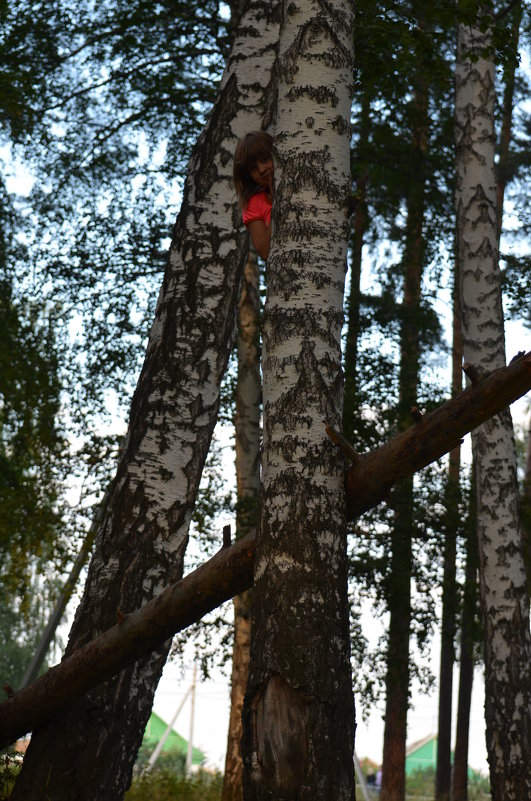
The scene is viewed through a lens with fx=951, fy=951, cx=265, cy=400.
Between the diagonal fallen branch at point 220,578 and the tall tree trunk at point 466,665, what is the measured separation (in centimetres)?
944

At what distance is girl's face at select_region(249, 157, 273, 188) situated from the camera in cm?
412

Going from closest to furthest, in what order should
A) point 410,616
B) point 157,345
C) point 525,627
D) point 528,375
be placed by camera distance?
point 528,375 → point 157,345 → point 525,627 → point 410,616

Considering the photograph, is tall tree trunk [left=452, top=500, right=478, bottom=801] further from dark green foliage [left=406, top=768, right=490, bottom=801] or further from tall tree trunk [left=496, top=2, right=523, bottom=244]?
dark green foliage [left=406, top=768, right=490, bottom=801]

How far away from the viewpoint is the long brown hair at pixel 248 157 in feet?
13.5

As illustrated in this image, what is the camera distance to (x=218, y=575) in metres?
3.54

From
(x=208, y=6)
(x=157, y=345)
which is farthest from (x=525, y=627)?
(x=208, y=6)

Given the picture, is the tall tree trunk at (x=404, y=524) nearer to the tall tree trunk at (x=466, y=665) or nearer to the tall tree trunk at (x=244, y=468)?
the tall tree trunk at (x=466, y=665)

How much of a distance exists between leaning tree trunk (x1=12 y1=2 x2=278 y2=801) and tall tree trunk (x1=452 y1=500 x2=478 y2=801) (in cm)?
884

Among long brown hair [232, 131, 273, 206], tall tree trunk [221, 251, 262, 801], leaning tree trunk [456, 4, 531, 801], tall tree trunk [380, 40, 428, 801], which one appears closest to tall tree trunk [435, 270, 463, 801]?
tall tree trunk [380, 40, 428, 801]

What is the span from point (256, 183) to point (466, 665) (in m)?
15.8

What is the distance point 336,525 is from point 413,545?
36.1ft

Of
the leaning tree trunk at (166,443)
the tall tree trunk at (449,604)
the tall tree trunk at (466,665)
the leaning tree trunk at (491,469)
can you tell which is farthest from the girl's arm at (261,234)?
the tall tree trunk at (466,665)

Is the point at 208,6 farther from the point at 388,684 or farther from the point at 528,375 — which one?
the point at 528,375

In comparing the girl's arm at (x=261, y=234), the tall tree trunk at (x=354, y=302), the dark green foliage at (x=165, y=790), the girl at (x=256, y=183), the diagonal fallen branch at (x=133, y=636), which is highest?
the tall tree trunk at (x=354, y=302)
